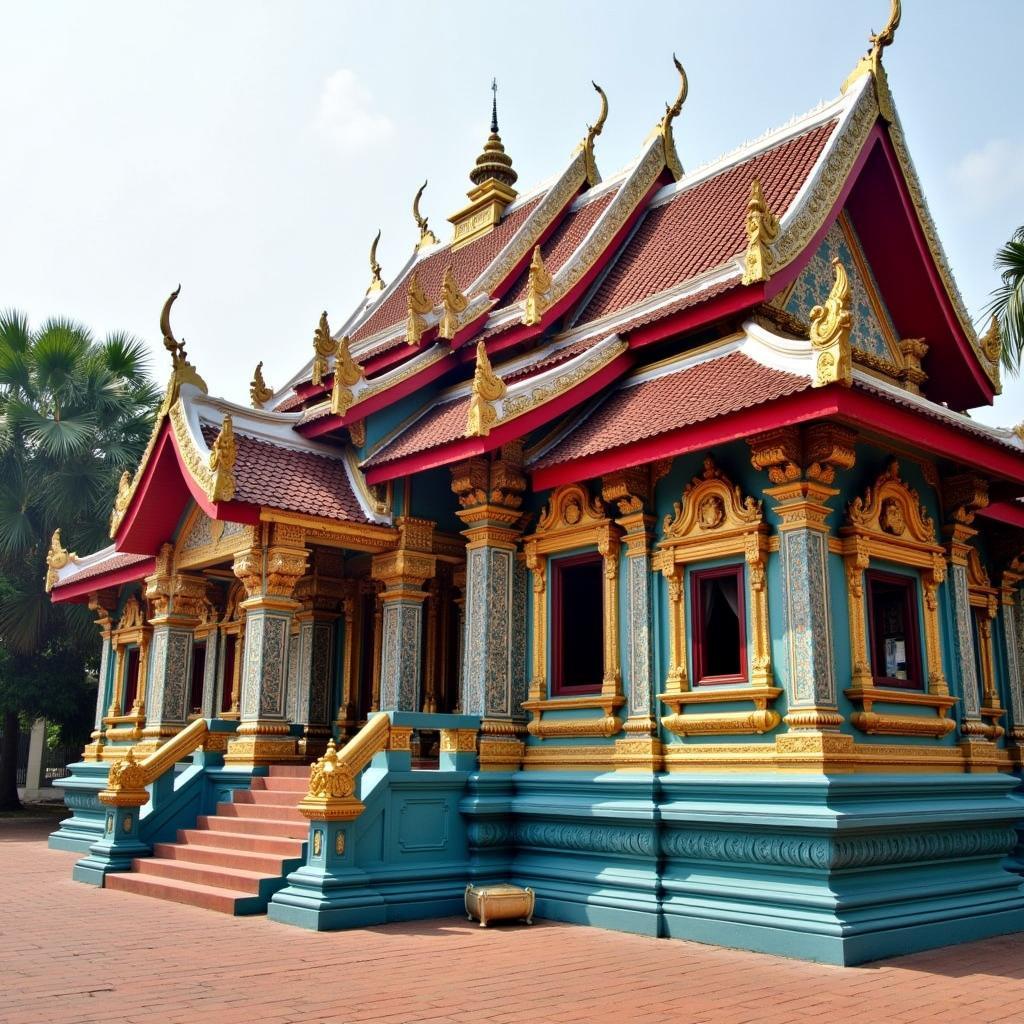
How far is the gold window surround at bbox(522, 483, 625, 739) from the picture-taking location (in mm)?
9602

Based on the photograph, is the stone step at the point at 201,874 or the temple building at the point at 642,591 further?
the stone step at the point at 201,874

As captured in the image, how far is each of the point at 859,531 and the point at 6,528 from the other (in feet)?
57.3

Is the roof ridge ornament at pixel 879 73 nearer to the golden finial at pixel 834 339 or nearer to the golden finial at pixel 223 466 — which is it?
the golden finial at pixel 834 339

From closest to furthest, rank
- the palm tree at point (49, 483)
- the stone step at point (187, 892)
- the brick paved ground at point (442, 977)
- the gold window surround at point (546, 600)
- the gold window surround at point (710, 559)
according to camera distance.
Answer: the brick paved ground at point (442, 977), the gold window surround at point (710, 559), the stone step at point (187, 892), the gold window surround at point (546, 600), the palm tree at point (49, 483)

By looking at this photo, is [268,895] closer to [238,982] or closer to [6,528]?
[238,982]

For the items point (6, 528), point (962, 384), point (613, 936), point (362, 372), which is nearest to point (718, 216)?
point (962, 384)

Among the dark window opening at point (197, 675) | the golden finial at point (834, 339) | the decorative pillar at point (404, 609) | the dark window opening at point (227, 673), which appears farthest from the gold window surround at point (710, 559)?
the dark window opening at point (197, 675)

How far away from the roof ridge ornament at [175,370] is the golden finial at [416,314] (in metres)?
2.36

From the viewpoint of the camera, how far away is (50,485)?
21.2 meters

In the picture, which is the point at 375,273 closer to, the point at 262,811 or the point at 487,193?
the point at 487,193

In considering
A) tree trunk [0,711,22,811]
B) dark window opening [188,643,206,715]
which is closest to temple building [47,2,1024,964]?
dark window opening [188,643,206,715]

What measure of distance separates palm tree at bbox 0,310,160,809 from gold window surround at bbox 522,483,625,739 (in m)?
13.5

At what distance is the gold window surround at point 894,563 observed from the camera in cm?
859

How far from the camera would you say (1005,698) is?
11883 mm
